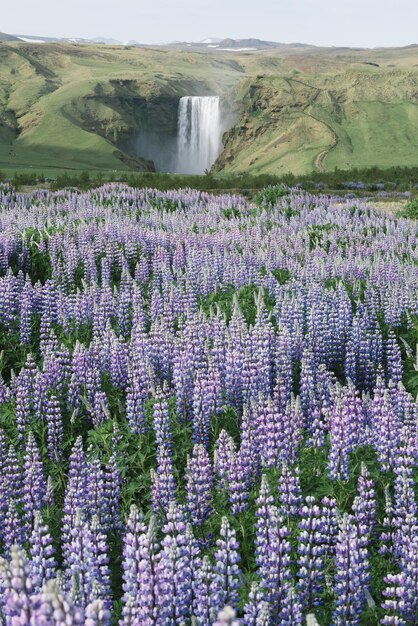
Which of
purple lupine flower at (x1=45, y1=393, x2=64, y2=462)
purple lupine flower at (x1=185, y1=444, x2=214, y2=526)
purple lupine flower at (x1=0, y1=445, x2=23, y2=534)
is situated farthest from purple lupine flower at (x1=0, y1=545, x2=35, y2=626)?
purple lupine flower at (x1=45, y1=393, x2=64, y2=462)

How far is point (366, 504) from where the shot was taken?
4.72m

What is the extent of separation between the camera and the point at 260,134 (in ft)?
260

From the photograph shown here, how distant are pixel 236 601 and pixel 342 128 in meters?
71.7

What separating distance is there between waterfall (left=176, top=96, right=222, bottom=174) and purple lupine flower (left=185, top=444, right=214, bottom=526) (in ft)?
307

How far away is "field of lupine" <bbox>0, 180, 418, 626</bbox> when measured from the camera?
3777mm

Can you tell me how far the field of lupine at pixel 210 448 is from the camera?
378 cm

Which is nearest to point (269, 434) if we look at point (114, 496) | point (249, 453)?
point (249, 453)

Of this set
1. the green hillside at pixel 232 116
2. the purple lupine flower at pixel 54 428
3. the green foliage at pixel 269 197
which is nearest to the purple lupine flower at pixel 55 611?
the purple lupine flower at pixel 54 428

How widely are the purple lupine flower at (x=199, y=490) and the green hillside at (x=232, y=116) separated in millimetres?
39127

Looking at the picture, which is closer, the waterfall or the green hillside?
the green hillside

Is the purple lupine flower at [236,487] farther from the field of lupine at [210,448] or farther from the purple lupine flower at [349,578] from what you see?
the purple lupine flower at [349,578]

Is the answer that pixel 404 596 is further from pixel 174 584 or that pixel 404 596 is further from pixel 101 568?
pixel 101 568

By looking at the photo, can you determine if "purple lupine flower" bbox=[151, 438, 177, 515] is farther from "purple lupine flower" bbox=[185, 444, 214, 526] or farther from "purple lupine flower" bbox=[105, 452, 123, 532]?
"purple lupine flower" bbox=[105, 452, 123, 532]

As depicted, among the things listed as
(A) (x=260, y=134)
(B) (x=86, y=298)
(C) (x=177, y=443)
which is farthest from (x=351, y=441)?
(A) (x=260, y=134)
